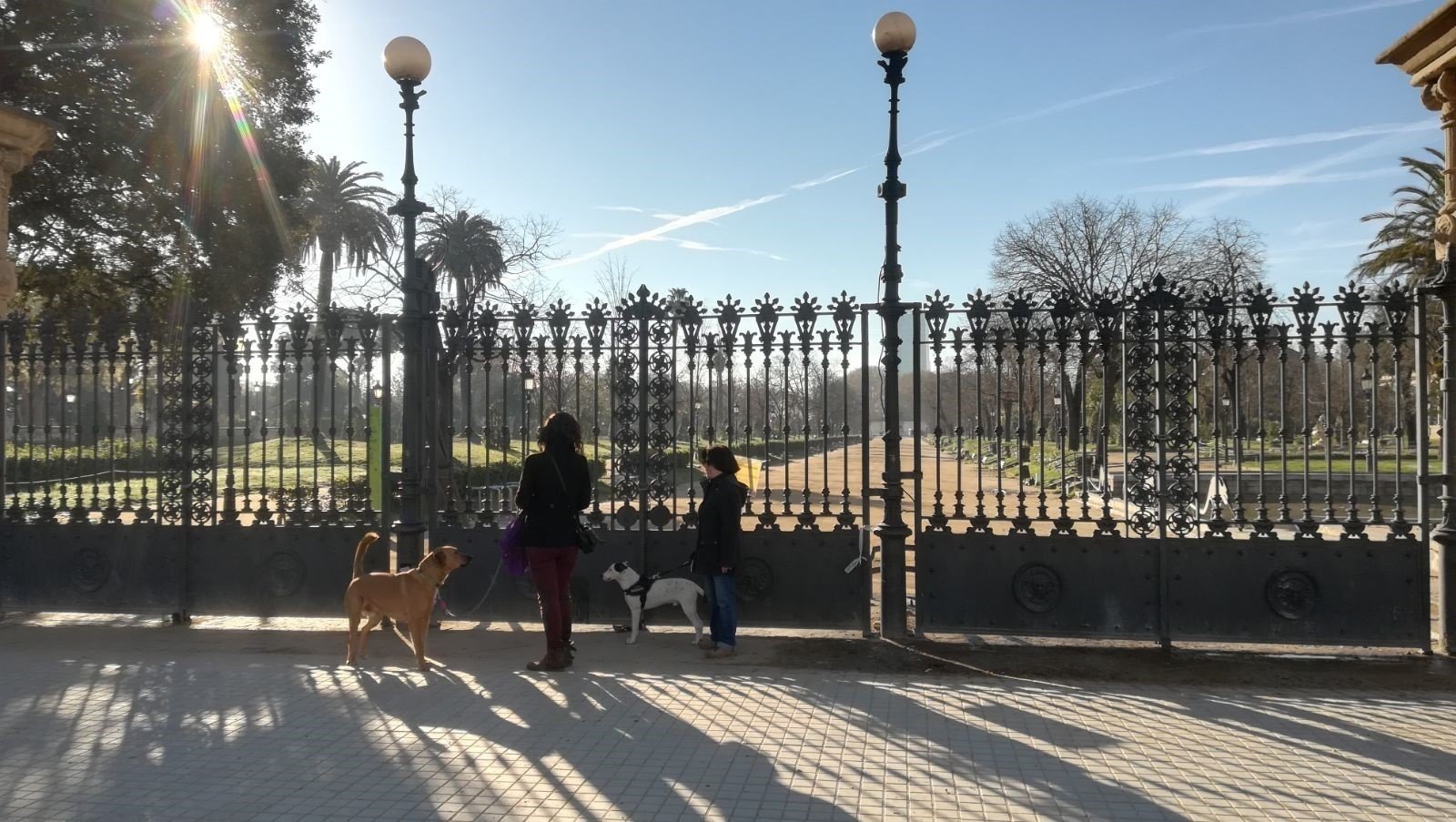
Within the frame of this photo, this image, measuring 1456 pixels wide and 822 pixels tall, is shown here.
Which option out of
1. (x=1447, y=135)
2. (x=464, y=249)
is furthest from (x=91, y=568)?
(x=464, y=249)

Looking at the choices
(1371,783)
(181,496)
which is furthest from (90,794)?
(1371,783)

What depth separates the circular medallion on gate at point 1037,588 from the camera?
8.01 metres

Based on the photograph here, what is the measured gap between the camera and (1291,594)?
7.73 meters

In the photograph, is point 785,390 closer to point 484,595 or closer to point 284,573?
point 484,595

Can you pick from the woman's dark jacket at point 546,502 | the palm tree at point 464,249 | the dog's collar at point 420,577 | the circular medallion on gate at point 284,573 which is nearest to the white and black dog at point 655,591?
the woman's dark jacket at point 546,502

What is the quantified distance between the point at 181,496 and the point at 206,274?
7.27 meters

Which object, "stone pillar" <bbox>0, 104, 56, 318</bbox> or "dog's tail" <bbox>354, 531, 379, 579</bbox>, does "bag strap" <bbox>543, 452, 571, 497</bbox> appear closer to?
"dog's tail" <bbox>354, 531, 379, 579</bbox>

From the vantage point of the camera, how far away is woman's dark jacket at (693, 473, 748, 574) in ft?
24.9

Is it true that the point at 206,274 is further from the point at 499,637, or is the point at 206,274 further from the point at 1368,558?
the point at 1368,558

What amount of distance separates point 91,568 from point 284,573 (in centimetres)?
195

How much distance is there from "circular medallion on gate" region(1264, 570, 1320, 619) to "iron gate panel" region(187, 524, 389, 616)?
24.1 feet

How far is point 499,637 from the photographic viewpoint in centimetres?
867

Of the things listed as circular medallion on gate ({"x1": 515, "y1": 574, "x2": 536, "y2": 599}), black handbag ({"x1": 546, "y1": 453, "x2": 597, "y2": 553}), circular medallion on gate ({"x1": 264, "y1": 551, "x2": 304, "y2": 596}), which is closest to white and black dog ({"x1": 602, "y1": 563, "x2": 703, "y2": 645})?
black handbag ({"x1": 546, "y1": 453, "x2": 597, "y2": 553})

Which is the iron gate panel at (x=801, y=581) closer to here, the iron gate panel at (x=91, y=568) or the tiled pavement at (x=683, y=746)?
the tiled pavement at (x=683, y=746)
